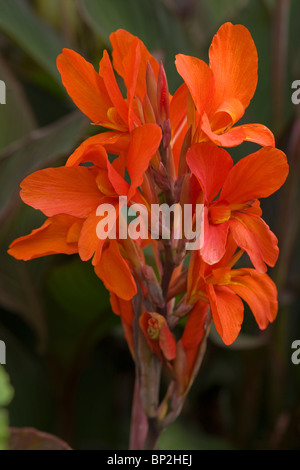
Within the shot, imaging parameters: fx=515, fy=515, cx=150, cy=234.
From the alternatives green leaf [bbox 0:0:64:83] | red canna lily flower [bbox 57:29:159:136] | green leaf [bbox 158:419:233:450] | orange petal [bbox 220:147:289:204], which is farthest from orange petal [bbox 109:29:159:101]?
green leaf [bbox 158:419:233:450]

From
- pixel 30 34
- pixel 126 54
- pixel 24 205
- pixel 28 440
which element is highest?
pixel 30 34

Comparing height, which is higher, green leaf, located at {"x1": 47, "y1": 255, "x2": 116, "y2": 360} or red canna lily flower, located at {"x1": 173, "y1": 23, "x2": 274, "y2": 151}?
red canna lily flower, located at {"x1": 173, "y1": 23, "x2": 274, "y2": 151}

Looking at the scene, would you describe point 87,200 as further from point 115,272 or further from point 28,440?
point 28,440

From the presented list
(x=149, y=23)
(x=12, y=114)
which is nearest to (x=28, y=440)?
(x=12, y=114)

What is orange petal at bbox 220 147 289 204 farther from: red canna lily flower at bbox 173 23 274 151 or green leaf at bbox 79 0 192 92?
green leaf at bbox 79 0 192 92

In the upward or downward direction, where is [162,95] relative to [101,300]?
upward

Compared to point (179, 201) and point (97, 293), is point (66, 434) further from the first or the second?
point (179, 201)
